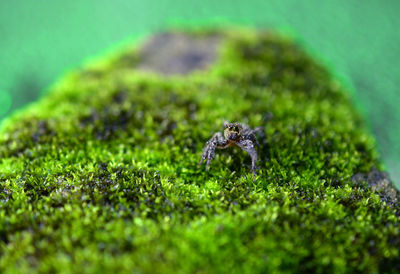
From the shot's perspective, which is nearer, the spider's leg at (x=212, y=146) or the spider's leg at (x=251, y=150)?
the spider's leg at (x=251, y=150)

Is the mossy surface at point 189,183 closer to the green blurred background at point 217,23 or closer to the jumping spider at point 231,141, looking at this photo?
the jumping spider at point 231,141

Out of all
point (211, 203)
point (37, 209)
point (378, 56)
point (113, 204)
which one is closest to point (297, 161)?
point (211, 203)

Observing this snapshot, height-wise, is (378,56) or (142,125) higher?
(378,56)

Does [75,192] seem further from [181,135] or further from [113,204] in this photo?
[181,135]

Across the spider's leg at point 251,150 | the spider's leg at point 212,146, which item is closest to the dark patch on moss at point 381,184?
the spider's leg at point 251,150

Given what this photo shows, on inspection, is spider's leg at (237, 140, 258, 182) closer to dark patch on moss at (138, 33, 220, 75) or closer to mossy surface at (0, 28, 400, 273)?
mossy surface at (0, 28, 400, 273)

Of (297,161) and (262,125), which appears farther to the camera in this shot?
(262,125)
